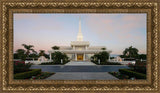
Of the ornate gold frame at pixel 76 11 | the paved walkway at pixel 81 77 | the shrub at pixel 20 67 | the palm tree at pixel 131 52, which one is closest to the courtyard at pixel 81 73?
the paved walkway at pixel 81 77

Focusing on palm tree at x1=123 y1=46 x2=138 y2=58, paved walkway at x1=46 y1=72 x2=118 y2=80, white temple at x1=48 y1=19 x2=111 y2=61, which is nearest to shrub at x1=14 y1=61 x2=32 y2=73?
paved walkway at x1=46 y1=72 x2=118 y2=80

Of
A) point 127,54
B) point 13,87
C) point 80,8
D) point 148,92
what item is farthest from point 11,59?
point 127,54

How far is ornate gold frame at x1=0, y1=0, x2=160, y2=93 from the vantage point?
5059 mm

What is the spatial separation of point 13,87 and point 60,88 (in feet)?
6.90

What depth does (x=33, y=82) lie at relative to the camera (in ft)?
16.7

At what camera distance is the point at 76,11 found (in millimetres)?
5297

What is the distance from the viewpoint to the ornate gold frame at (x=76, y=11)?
5.06m

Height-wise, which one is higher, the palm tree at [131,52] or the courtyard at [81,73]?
the palm tree at [131,52]

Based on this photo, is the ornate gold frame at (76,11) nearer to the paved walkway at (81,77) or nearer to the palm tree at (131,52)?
the paved walkway at (81,77)

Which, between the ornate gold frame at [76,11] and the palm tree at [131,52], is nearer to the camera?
the ornate gold frame at [76,11]

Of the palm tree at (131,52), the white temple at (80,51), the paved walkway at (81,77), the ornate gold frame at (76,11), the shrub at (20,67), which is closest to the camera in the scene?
the ornate gold frame at (76,11)

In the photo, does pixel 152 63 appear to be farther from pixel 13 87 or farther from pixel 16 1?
pixel 16 1

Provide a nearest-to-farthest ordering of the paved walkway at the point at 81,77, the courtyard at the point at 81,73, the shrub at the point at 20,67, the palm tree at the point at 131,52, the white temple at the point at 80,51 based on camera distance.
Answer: the shrub at the point at 20,67, the paved walkway at the point at 81,77, the courtyard at the point at 81,73, the palm tree at the point at 131,52, the white temple at the point at 80,51

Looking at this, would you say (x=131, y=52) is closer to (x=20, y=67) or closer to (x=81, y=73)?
(x=81, y=73)
